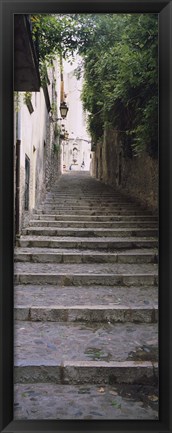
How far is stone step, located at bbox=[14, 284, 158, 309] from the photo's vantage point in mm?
3398

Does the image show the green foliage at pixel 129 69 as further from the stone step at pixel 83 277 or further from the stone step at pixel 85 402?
the stone step at pixel 85 402

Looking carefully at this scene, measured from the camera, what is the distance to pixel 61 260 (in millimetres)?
4641

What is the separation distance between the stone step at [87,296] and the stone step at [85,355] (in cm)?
29

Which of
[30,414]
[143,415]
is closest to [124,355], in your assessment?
[143,415]

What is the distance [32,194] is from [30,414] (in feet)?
15.7

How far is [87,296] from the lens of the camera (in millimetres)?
3617

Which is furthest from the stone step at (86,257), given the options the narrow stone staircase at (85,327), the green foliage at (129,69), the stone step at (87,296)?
the green foliage at (129,69)

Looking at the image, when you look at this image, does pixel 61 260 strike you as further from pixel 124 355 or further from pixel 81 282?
pixel 124 355

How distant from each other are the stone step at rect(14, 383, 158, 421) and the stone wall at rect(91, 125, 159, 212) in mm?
2240

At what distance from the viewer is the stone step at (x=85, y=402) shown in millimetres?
2170

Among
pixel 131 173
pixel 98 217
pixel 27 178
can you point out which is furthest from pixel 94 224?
pixel 131 173

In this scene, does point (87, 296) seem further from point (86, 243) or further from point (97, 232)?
point (97, 232)
